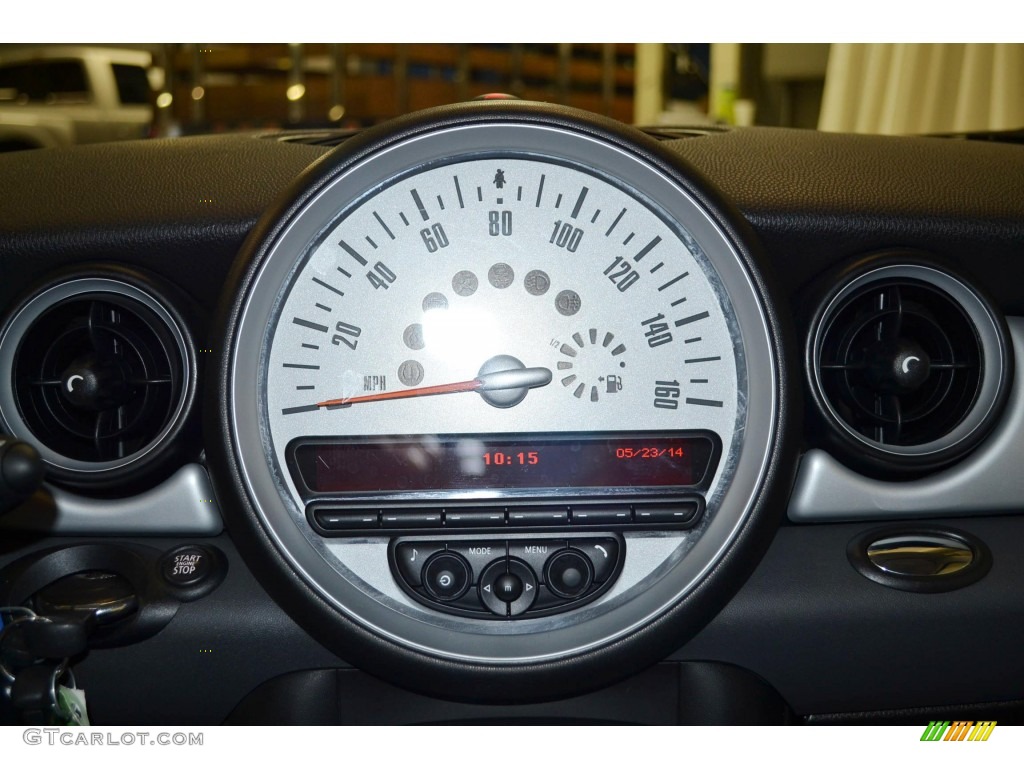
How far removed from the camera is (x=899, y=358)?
1262 mm

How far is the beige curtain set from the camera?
9.23 feet

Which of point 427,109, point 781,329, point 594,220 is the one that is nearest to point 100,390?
point 427,109

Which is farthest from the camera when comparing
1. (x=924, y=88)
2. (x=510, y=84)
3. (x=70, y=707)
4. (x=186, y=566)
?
(x=510, y=84)

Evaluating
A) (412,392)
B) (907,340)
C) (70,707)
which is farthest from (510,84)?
(70,707)

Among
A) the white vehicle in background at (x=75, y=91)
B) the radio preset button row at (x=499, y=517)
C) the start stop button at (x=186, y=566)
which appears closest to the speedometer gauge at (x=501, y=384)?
the radio preset button row at (x=499, y=517)

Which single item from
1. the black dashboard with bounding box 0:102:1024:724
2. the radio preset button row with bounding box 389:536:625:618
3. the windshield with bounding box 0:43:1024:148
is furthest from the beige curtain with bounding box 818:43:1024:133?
the radio preset button row with bounding box 389:536:625:618

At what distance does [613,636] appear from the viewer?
1146mm

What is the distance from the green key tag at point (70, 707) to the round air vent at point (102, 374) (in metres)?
0.26

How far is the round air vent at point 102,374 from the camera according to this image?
4.18 feet

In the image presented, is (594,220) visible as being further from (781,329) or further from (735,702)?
(735,702)

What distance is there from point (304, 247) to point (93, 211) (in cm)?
38

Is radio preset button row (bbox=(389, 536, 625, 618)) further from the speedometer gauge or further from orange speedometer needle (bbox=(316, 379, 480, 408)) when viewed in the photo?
orange speedometer needle (bbox=(316, 379, 480, 408))

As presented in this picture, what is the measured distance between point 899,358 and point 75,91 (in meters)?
9.15

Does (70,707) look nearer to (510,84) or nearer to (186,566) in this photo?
(186,566)
